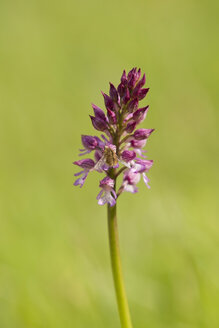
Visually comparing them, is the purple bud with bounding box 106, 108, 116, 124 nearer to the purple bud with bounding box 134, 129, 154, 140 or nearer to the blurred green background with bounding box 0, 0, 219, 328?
the purple bud with bounding box 134, 129, 154, 140

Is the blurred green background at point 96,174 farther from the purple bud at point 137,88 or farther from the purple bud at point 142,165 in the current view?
the purple bud at point 137,88

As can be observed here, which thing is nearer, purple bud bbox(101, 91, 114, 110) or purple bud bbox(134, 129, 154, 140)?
purple bud bbox(101, 91, 114, 110)

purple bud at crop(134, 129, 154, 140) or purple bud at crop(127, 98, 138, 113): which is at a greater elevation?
purple bud at crop(127, 98, 138, 113)

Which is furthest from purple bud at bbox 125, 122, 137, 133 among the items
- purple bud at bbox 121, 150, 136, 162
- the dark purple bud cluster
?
purple bud at bbox 121, 150, 136, 162

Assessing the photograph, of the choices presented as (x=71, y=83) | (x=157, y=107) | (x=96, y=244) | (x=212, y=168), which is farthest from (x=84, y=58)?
(x=96, y=244)

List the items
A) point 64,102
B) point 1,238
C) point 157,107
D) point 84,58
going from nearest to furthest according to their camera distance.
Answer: point 1,238 → point 157,107 → point 64,102 → point 84,58

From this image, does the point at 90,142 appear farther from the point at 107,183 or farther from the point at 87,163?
the point at 107,183

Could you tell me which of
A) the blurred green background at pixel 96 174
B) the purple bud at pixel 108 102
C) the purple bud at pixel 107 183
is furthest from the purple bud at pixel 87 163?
the blurred green background at pixel 96 174

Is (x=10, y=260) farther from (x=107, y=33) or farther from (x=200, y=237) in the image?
(x=107, y=33)
